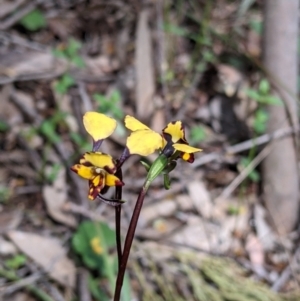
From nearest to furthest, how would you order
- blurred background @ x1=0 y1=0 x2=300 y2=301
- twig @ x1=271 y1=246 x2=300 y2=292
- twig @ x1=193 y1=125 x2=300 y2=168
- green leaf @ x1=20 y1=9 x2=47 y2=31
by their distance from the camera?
1. blurred background @ x1=0 y1=0 x2=300 y2=301
2. twig @ x1=271 y1=246 x2=300 y2=292
3. twig @ x1=193 y1=125 x2=300 y2=168
4. green leaf @ x1=20 y1=9 x2=47 y2=31

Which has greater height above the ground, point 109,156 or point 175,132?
point 175,132

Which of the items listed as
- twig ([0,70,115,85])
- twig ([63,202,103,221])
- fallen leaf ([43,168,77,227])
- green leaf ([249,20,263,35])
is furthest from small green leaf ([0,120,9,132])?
green leaf ([249,20,263,35])

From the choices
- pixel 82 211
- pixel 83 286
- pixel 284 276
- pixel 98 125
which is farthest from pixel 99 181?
pixel 284 276

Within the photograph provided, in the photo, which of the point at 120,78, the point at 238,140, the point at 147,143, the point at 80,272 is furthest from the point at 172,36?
the point at 147,143

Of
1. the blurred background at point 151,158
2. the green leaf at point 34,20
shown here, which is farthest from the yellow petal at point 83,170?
the green leaf at point 34,20

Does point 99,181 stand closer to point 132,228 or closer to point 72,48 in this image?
point 132,228

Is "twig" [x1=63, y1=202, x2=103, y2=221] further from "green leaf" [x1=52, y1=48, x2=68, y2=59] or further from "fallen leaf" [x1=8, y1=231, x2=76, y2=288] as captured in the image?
"green leaf" [x1=52, y1=48, x2=68, y2=59]

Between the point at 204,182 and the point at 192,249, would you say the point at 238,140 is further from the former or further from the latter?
the point at 192,249
